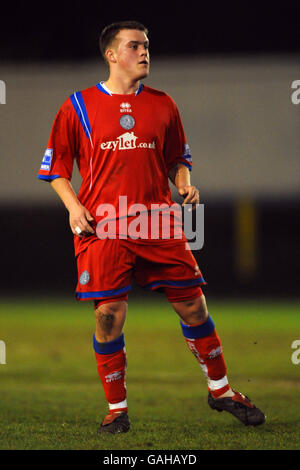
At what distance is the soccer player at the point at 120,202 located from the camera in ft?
11.8

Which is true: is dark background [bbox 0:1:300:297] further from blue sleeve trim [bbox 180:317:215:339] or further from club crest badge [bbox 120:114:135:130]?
club crest badge [bbox 120:114:135:130]

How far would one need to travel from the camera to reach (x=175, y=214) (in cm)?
374

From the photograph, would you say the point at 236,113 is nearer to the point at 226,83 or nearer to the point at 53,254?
the point at 226,83

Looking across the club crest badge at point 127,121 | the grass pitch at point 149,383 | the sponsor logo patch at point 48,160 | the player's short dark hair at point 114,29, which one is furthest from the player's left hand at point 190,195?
the grass pitch at point 149,383

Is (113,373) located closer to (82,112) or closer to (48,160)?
(48,160)

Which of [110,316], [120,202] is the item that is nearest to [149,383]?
[110,316]

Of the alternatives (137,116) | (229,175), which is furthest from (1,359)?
(229,175)

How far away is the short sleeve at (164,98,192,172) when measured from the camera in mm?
3779

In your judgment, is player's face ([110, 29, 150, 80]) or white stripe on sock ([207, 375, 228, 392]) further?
white stripe on sock ([207, 375, 228, 392])

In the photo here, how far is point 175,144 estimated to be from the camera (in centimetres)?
382

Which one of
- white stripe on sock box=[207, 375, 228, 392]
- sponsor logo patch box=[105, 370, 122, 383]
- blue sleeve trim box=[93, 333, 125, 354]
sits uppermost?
blue sleeve trim box=[93, 333, 125, 354]

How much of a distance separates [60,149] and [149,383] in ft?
6.65

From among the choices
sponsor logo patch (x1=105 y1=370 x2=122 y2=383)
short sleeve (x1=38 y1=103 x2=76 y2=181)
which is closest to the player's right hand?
short sleeve (x1=38 y1=103 x2=76 y2=181)

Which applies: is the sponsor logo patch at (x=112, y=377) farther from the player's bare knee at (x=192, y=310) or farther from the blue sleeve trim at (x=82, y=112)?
the blue sleeve trim at (x=82, y=112)
